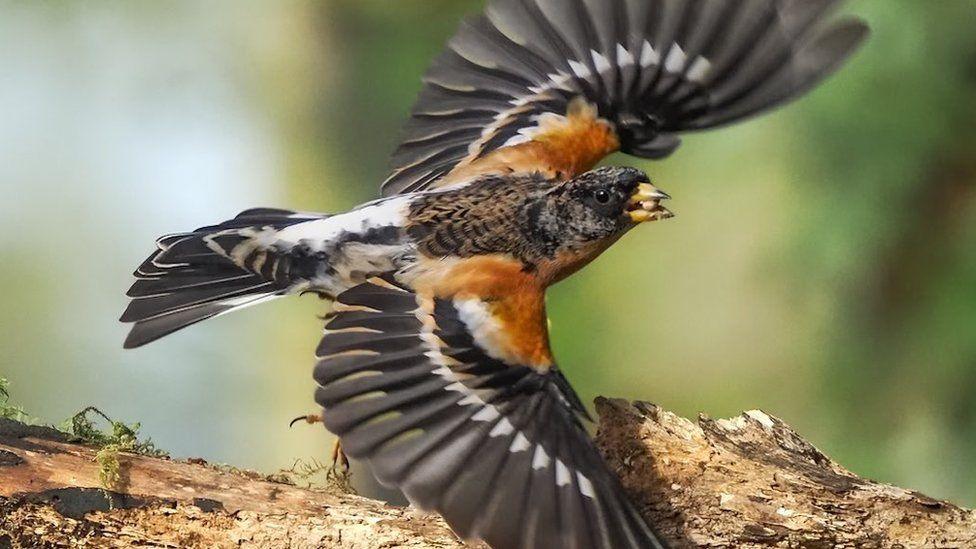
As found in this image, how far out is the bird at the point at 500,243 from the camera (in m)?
2.39

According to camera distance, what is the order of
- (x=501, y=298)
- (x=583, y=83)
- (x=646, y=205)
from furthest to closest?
1. (x=583, y=83)
2. (x=646, y=205)
3. (x=501, y=298)

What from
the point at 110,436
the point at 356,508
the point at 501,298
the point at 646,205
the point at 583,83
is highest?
the point at 583,83

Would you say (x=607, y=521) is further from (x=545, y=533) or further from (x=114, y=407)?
(x=114, y=407)

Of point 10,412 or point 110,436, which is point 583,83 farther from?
point 10,412

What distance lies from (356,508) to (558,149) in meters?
1.48

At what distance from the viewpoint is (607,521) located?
2.34 m

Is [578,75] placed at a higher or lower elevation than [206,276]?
higher

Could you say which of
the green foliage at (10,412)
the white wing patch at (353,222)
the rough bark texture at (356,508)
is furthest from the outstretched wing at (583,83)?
the green foliage at (10,412)

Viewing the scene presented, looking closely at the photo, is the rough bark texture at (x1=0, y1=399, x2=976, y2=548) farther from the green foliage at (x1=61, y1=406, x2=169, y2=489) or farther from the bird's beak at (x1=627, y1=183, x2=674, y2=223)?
the bird's beak at (x1=627, y1=183, x2=674, y2=223)

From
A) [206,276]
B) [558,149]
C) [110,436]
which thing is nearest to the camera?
[110,436]

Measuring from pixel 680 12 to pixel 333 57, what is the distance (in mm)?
2713

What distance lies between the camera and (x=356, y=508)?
2465mm

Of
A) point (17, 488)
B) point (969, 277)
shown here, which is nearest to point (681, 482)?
point (17, 488)

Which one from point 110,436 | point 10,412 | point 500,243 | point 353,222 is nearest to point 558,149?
point 500,243
